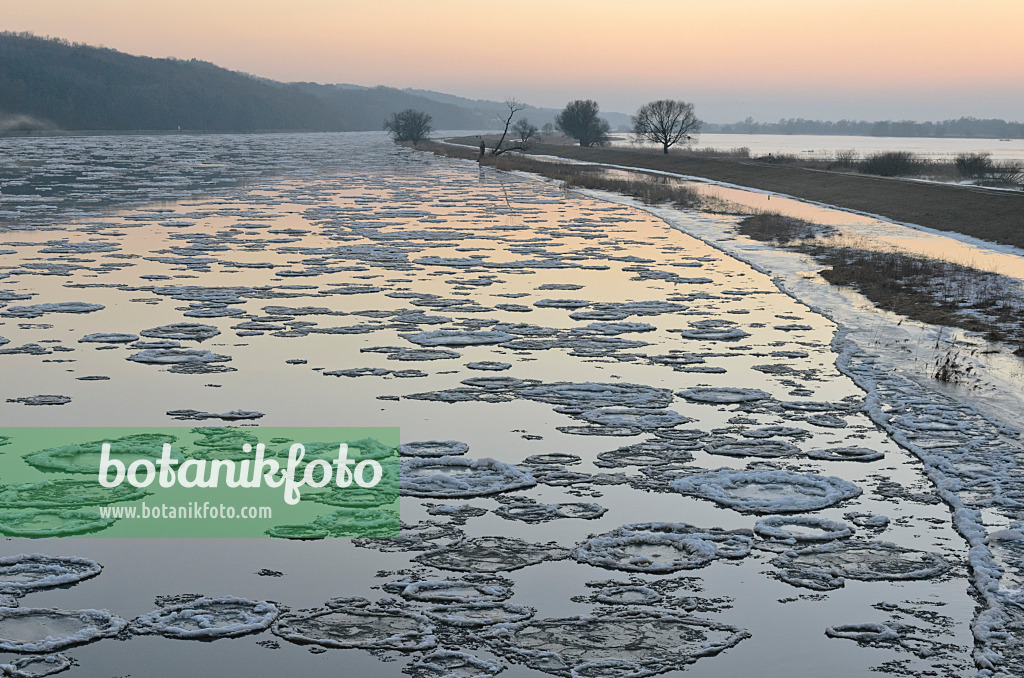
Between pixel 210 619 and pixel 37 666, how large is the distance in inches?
30.5

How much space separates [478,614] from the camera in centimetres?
518

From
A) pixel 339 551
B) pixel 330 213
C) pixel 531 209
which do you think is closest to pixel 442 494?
pixel 339 551

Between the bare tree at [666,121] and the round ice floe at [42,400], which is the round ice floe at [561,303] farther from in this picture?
the bare tree at [666,121]

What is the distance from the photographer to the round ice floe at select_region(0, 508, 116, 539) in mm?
6160

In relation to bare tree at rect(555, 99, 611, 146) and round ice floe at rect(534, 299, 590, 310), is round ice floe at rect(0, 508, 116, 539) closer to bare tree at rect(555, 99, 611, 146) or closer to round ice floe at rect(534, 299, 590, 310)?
round ice floe at rect(534, 299, 590, 310)

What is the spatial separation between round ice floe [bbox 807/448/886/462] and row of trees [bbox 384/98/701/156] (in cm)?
6233

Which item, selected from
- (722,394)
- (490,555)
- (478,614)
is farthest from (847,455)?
(478,614)

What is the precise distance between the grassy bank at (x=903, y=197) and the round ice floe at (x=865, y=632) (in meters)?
21.0

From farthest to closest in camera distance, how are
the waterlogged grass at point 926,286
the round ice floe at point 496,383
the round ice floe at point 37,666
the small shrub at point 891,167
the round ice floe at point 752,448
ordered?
the small shrub at point 891,167 < the waterlogged grass at point 926,286 < the round ice floe at point 496,383 < the round ice floe at point 752,448 < the round ice floe at point 37,666

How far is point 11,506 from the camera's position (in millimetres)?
6527

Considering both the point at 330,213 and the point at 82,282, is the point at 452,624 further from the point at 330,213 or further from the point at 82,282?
the point at 330,213

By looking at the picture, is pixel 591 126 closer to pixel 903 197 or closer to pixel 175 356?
pixel 903 197

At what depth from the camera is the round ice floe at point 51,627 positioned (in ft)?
15.8

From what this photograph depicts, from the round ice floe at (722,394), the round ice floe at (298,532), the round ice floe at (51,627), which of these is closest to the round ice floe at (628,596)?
the round ice floe at (298,532)
